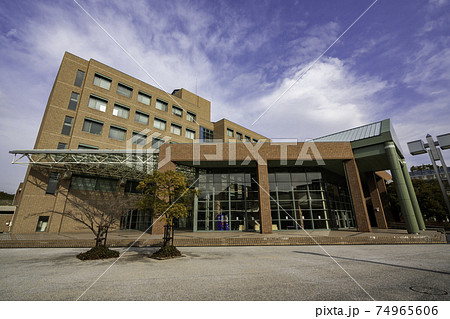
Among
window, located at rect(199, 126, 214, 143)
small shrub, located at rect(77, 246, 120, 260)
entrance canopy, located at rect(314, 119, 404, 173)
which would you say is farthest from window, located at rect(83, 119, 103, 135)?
entrance canopy, located at rect(314, 119, 404, 173)

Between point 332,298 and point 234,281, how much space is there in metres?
2.59

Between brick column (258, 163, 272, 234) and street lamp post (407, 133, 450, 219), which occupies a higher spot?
street lamp post (407, 133, 450, 219)

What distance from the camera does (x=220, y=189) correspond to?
71.4 ft

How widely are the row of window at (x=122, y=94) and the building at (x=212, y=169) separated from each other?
0.14 metres

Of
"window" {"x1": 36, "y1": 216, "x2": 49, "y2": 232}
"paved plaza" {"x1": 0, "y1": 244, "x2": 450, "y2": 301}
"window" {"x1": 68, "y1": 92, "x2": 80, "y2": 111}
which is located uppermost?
"window" {"x1": 68, "y1": 92, "x2": 80, "y2": 111}

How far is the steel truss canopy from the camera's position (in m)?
20.2

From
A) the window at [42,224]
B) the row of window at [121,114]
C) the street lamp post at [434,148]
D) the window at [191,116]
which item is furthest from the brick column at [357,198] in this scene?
the window at [42,224]

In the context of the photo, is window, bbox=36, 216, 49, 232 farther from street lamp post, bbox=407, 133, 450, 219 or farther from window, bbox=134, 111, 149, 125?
street lamp post, bbox=407, 133, 450, 219

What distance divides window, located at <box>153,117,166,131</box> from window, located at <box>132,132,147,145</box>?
113 inches

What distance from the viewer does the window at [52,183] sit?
23047 mm

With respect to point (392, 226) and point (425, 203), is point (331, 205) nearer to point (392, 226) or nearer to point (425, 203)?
point (392, 226)

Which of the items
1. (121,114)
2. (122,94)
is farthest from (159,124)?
(122,94)

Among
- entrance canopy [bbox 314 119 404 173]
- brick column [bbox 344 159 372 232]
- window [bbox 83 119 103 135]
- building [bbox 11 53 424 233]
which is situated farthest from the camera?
window [bbox 83 119 103 135]
